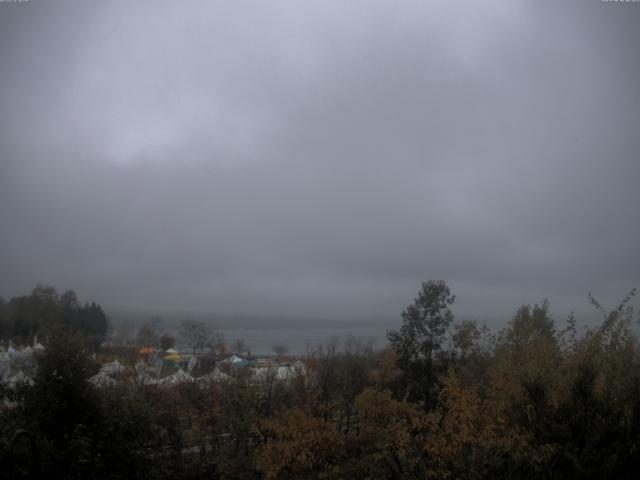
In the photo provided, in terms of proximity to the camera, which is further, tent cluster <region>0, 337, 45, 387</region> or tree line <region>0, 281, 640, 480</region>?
tent cluster <region>0, 337, 45, 387</region>

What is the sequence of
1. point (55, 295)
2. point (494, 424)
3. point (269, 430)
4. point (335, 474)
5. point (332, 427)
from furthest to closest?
1. point (55, 295)
2. point (269, 430)
3. point (332, 427)
4. point (335, 474)
5. point (494, 424)

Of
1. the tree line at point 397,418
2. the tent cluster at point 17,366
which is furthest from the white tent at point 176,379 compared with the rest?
the tent cluster at point 17,366

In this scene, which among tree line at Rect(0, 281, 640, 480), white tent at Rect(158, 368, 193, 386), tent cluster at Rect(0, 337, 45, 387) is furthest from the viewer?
white tent at Rect(158, 368, 193, 386)

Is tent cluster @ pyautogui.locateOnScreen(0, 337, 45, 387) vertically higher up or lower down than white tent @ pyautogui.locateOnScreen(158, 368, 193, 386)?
higher up

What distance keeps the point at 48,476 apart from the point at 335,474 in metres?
11.0

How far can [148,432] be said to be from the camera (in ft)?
49.1

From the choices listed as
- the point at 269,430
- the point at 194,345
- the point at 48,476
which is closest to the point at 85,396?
the point at 48,476

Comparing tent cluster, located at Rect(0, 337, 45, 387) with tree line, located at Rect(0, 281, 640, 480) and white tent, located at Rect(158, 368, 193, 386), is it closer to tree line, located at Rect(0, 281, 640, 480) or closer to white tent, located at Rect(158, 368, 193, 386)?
tree line, located at Rect(0, 281, 640, 480)

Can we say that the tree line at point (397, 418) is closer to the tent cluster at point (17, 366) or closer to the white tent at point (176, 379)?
the tent cluster at point (17, 366)

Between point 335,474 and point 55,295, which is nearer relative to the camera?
point 335,474

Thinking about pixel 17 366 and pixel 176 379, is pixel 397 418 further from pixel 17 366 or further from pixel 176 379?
pixel 17 366

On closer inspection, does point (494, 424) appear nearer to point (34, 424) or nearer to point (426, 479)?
point (426, 479)

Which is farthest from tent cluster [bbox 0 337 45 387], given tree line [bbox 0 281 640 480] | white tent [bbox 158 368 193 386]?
white tent [bbox 158 368 193 386]

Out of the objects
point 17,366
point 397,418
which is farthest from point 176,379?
point 397,418
